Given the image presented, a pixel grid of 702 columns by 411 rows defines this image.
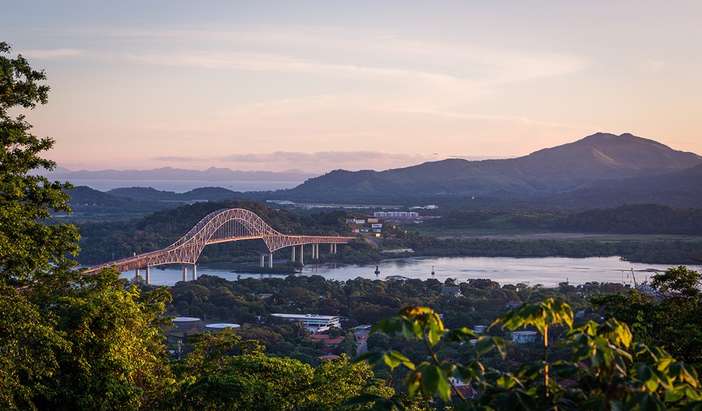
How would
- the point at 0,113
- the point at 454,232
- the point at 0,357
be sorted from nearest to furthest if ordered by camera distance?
the point at 0,357 < the point at 0,113 < the point at 454,232

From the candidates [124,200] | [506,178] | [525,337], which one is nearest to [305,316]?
[525,337]

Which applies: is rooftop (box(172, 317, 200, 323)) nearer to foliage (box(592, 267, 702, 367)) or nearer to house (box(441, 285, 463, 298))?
house (box(441, 285, 463, 298))

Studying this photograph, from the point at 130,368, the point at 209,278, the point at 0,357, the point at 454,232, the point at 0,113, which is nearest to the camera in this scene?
the point at 0,357

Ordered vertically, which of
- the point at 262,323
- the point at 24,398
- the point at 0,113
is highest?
the point at 0,113

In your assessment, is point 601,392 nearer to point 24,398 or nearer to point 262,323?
point 24,398

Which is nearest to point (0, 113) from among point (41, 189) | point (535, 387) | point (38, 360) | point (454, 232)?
point (41, 189)

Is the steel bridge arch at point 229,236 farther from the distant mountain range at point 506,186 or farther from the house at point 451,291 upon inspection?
the distant mountain range at point 506,186
